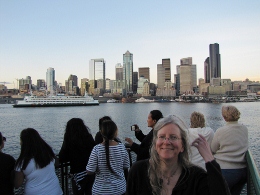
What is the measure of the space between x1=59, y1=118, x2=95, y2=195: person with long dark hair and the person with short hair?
5.97 ft

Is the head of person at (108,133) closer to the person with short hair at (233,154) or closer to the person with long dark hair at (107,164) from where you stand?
the person with long dark hair at (107,164)

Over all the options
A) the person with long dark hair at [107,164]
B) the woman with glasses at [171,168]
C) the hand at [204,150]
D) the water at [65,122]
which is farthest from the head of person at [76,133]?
the hand at [204,150]

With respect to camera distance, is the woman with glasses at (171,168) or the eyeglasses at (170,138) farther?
the eyeglasses at (170,138)

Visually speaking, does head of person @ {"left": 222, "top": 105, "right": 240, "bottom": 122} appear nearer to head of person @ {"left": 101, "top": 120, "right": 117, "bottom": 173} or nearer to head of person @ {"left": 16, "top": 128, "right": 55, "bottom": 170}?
head of person @ {"left": 101, "top": 120, "right": 117, "bottom": 173}

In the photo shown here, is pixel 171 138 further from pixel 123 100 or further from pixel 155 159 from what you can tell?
pixel 123 100

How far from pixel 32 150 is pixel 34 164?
17 centimetres

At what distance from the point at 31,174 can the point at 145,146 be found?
163 centimetres

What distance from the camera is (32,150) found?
3.16 metres

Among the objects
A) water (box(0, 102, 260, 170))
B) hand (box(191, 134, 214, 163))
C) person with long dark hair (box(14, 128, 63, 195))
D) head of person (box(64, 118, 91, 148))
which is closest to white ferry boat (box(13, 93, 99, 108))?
water (box(0, 102, 260, 170))

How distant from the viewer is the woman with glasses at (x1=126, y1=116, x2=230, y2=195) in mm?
1876

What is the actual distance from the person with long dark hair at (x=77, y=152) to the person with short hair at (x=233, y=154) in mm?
1818

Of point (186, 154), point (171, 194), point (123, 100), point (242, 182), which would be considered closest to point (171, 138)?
point (186, 154)

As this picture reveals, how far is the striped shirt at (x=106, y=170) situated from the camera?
3246 mm

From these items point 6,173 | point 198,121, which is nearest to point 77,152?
point 6,173
